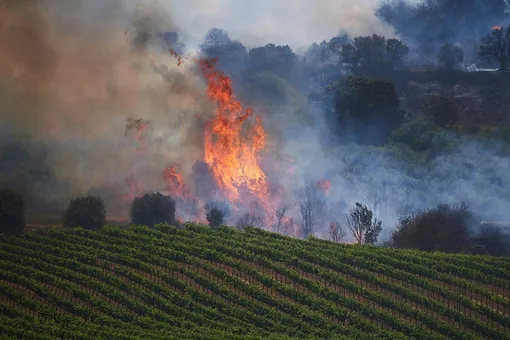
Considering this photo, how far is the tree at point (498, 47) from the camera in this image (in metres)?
91.6

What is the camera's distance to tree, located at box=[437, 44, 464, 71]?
3730 inches

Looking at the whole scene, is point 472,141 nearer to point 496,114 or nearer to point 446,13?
point 496,114

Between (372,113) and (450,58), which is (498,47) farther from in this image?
(372,113)

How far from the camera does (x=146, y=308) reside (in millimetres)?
38188

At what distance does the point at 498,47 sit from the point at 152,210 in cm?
5810

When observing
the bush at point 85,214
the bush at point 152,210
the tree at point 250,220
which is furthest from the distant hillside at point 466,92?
the bush at point 85,214

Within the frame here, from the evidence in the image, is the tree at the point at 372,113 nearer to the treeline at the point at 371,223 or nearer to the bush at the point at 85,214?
the treeline at the point at 371,223

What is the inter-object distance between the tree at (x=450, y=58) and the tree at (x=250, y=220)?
45.9 metres

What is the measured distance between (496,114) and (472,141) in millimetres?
12441

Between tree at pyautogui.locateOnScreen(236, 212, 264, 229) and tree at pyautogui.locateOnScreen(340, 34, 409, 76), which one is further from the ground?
tree at pyautogui.locateOnScreen(340, 34, 409, 76)

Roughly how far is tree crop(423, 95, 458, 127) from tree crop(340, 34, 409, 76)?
1784cm

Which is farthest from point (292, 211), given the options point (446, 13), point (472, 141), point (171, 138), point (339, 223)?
point (446, 13)

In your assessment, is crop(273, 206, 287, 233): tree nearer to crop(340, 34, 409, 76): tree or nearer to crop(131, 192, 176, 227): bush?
crop(131, 192, 176, 227): bush

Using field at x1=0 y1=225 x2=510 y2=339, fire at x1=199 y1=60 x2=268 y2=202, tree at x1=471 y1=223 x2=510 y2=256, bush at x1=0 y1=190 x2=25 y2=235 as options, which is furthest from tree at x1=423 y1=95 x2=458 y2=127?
bush at x1=0 y1=190 x2=25 y2=235
